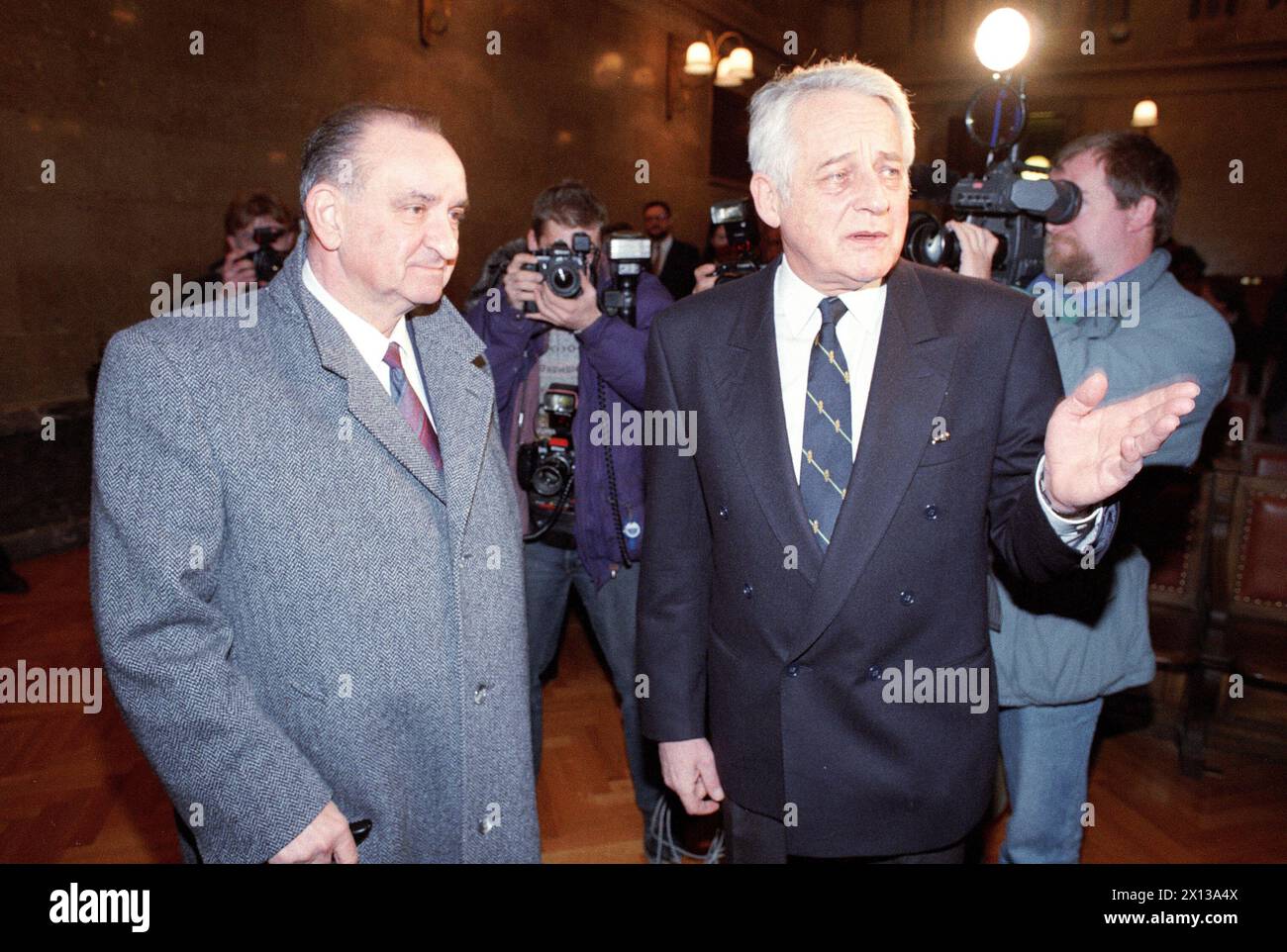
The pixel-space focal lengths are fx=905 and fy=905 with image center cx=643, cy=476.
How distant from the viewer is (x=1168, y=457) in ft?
6.98

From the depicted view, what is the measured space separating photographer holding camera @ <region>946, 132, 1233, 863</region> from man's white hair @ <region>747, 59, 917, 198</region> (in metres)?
0.65

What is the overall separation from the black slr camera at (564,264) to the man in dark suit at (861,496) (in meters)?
1.01

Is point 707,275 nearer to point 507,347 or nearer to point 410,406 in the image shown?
point 507,347

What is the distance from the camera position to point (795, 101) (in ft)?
5.43

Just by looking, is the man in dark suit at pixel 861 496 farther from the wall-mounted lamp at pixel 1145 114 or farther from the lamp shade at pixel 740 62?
the wall-mounted lamp at pixel 1145 114

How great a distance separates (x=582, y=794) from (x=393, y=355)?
2307 mm

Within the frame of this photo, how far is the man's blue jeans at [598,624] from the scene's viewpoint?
2.83 metres

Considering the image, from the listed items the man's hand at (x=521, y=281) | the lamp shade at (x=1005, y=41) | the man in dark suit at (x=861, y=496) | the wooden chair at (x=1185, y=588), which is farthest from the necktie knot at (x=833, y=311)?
the wooden chair at (x=1185, y=588)

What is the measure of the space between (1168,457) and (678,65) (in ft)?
32.6

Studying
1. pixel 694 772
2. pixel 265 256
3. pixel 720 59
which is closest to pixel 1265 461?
pixel 694 772

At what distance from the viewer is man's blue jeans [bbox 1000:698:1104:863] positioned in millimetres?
2170

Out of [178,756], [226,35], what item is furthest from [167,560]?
[226,35]

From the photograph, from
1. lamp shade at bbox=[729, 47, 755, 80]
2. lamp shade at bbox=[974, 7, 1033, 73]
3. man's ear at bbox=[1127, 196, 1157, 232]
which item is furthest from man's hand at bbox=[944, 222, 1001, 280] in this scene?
lamp shade at bbox=[729, 47, 755, 80]
